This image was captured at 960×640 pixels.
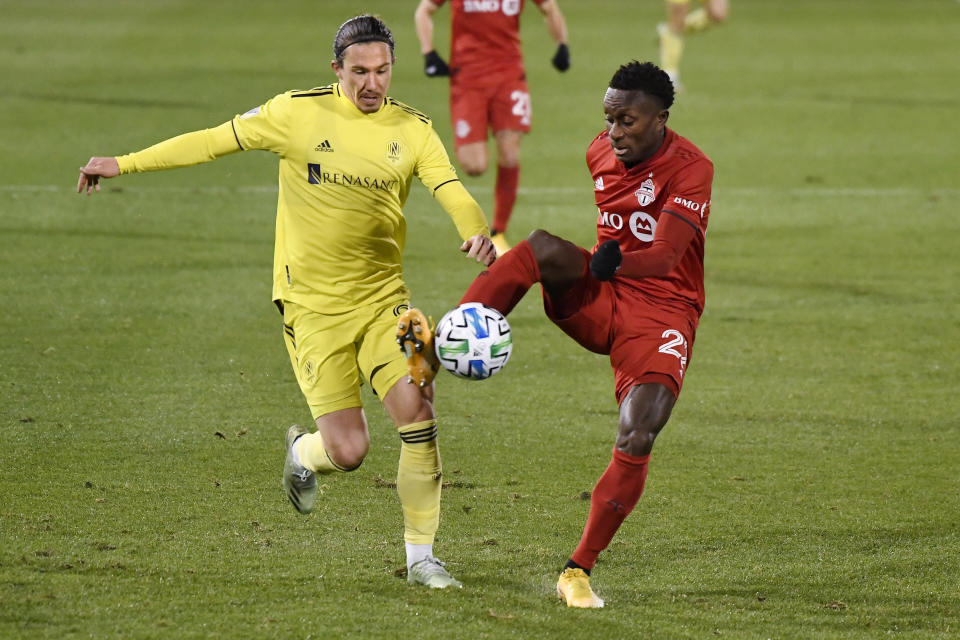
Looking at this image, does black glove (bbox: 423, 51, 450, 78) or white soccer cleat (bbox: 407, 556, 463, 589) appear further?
black glove (bbox: 423, 51, 450, 78)

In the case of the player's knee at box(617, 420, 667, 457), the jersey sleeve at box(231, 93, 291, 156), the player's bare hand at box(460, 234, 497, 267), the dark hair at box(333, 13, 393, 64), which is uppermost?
the dark hair at box(333, 13, 393, 64)

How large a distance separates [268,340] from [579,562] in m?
4.15

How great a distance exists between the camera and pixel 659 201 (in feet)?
18.5

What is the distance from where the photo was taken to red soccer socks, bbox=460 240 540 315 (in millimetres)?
5152

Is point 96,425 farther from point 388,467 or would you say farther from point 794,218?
point 794,218

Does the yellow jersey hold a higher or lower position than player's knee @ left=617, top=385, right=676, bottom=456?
higher

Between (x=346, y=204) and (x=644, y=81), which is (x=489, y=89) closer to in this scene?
(x=644, y=81)

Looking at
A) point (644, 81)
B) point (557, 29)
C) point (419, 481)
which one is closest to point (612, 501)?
point (419, 481)

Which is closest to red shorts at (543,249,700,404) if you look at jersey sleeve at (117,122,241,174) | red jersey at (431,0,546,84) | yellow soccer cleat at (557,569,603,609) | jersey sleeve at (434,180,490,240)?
jersey sleeve at (434,180,490,240)

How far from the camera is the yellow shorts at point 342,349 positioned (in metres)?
5.48

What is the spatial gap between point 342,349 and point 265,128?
0.92 meters

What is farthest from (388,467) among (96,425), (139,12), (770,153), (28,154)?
(139,12)

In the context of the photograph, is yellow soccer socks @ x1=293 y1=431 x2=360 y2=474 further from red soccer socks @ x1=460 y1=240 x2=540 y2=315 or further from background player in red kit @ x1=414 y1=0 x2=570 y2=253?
background player in red kit @ x1=414 y1=0 x2=570 y2=253

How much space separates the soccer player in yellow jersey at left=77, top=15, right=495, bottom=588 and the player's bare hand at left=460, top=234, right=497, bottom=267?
0.57 ft
